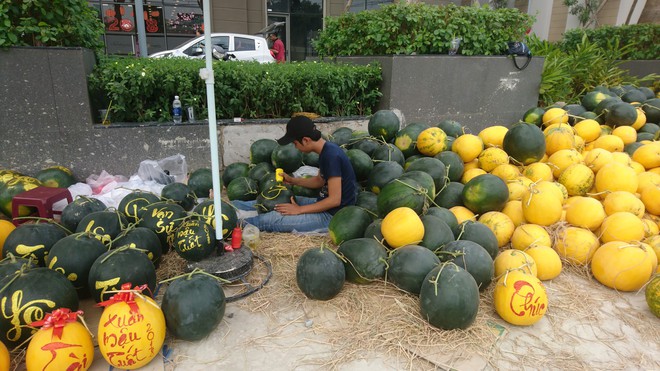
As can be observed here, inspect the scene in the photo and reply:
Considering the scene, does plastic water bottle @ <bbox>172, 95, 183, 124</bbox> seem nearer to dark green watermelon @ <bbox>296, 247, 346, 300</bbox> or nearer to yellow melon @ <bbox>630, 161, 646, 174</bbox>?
dark green watermelon @ <bbox>296, 247, 346, 300</bbox>

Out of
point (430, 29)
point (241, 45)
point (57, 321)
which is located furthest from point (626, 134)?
point (241, 45)

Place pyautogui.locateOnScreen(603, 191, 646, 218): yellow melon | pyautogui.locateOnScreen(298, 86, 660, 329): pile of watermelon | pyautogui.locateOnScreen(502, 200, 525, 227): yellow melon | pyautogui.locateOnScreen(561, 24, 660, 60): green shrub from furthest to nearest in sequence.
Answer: pyautogui.locateOnScreen(561, 24, 660, 60): green shrub, pyautogui.locateOnScreen(502, 200, 525, 227): yellow melon, pyautogui.locateOnScreen(603, 191, 646, 218): yellow melon, pyautogui.locateOnScreen(298, 86, 660, 329): pile of watermelon

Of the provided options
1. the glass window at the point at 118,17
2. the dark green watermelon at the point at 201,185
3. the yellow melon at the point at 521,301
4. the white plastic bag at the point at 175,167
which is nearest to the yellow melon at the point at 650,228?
the yellow melon at the point at 521,301

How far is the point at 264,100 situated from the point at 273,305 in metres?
3.95

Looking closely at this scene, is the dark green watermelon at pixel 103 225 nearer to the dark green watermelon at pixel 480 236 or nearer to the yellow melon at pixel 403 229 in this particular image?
the yellow melon at pixel 403 229

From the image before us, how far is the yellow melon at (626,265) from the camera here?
10.9 feet

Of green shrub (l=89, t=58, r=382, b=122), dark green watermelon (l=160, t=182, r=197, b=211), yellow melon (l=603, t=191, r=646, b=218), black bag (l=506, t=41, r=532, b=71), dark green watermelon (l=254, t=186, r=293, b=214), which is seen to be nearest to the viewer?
yellow melon (l=603, t=191, r=646, b=218)

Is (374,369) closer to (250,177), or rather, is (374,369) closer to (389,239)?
(389,239)

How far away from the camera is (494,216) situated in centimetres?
392

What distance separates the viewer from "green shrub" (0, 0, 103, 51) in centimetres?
474

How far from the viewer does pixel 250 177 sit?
5129mm

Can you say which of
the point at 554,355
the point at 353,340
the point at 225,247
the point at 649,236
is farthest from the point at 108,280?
the point at 649,236

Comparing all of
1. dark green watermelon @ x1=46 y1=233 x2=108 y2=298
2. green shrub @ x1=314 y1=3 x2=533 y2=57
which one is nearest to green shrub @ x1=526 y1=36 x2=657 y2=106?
green shrub @ x1=314 y1=3 x2=533 y2=57

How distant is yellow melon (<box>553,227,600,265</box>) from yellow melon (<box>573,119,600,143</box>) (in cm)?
225
